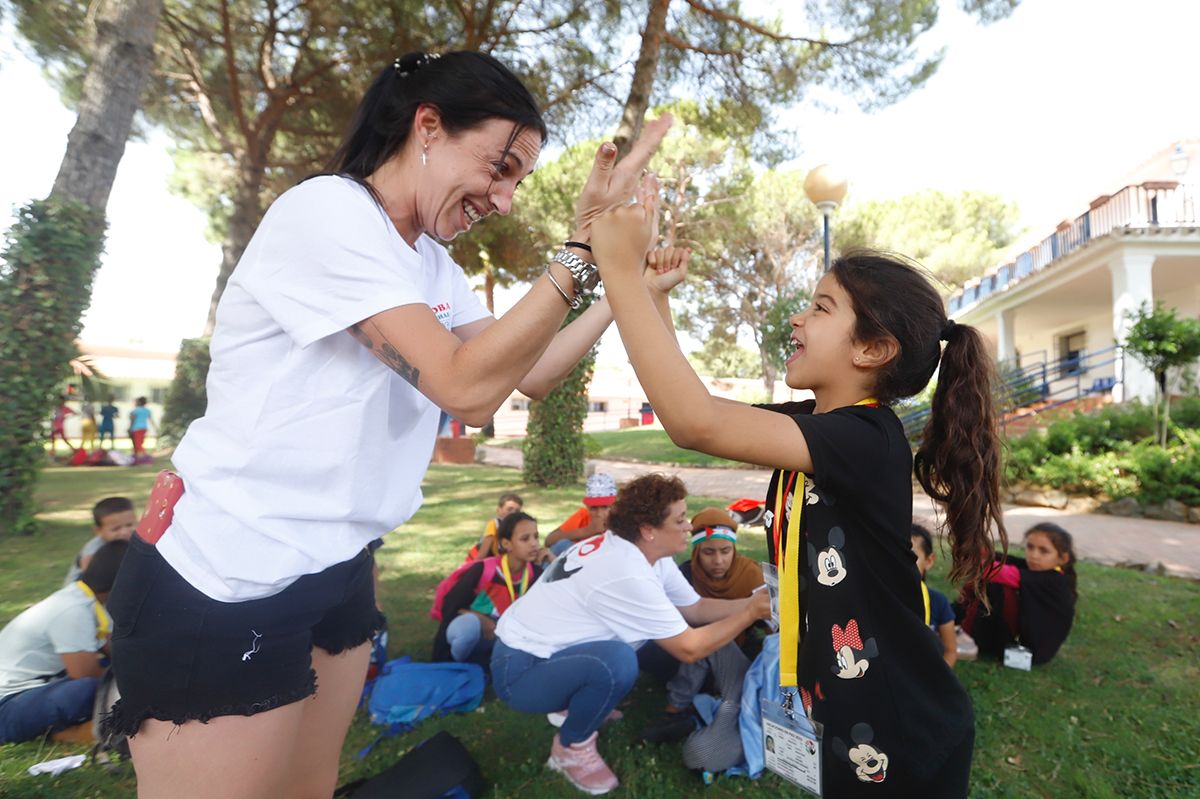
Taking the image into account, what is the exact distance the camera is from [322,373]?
3.70ft

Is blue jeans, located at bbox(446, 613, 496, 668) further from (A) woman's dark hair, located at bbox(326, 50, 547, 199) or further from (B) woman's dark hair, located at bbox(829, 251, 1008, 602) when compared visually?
(A) woman's dark hair, located at bbox(326, 50, 547, 199)

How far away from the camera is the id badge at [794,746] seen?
1476mm

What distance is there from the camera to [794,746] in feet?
5.07

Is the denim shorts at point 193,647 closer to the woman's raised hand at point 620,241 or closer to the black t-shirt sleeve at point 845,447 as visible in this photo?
the woman's raised hand at point 620,241

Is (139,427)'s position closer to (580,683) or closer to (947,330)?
(580,683)

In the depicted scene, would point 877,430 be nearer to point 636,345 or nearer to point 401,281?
point 636,345

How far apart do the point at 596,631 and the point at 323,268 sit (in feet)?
7.29

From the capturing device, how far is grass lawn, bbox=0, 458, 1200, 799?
275 cm

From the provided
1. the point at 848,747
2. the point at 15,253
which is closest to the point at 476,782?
the point at 848,747

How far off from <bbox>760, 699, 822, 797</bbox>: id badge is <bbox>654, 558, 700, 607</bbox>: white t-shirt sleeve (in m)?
1.57

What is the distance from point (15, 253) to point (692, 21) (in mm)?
8845

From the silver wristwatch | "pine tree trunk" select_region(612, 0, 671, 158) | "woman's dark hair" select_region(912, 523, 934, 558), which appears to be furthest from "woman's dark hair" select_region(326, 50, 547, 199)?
"pine tree trunk" select_region(612, 0, 671, 158)

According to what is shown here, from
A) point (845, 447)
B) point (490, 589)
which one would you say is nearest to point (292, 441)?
point (845, 447)

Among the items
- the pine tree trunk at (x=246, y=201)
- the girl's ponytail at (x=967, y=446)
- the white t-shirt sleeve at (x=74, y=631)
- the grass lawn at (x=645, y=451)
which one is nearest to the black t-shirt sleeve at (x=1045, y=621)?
the girl's ponytail at (x=967, y=446)
